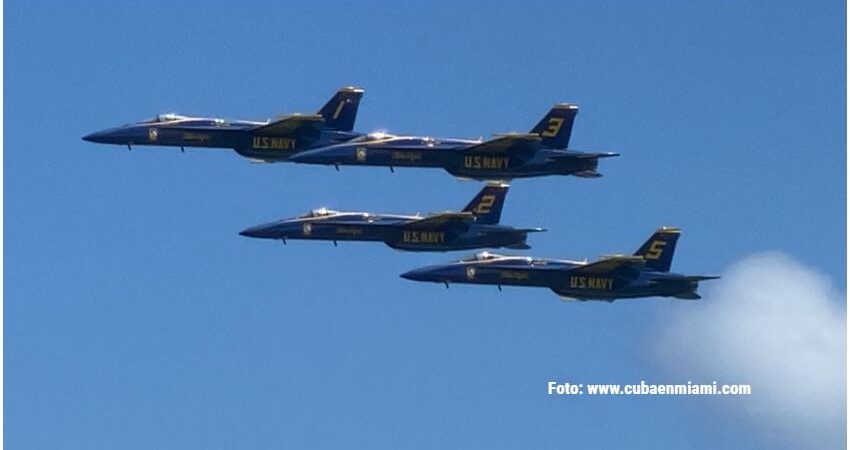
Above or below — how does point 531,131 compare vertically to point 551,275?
above

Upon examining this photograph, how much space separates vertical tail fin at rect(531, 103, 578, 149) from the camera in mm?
127125

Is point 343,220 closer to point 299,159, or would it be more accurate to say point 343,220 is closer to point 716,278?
point 299,159

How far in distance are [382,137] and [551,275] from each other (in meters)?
12.8

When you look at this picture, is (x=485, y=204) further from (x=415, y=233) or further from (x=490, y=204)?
(x=415, y=233)

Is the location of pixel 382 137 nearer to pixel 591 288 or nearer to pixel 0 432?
pixel 591 288

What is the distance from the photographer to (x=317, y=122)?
12644cm

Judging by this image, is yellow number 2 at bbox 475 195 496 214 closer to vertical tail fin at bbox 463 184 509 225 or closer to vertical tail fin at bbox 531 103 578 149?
vertical tail fin at bbox 463 184 509 225

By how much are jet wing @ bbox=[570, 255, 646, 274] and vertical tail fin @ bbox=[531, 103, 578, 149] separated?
708cm

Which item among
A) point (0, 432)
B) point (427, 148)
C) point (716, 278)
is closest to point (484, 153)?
point (427, 148)

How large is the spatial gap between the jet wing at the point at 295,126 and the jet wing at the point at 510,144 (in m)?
8.84

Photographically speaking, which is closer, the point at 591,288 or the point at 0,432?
the point at 0,432

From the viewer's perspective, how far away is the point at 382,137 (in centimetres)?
12725

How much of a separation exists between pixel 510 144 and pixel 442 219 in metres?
6.40

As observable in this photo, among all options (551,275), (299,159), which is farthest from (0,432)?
(551,275)
